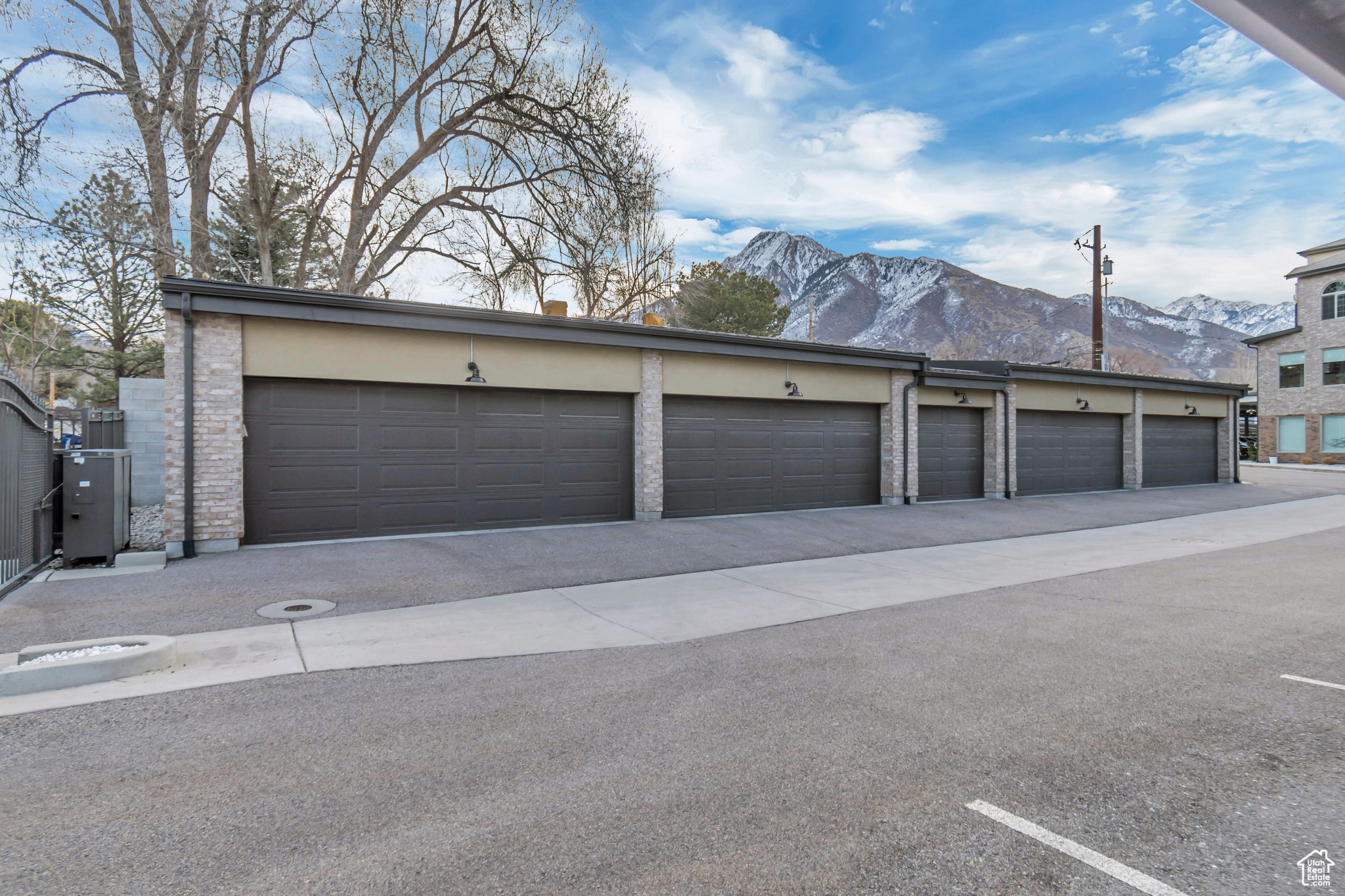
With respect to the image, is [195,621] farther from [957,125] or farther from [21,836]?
[957,125]

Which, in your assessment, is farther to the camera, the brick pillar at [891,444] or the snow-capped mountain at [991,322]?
the snow-capped mountain at [991,322]

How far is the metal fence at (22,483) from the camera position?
6.94m

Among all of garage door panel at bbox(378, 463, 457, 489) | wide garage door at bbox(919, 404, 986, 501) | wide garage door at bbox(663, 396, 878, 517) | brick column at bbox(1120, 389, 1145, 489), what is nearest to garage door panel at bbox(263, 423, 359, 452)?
garage door panel at bbox(378, 463, 457, 489)

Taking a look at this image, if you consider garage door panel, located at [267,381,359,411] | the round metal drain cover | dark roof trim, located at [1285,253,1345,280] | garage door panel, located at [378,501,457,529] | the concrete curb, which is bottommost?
the round metal drain cover

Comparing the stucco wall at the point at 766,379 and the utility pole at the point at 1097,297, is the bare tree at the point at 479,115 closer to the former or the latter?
the stucco wall at the point at 766,379

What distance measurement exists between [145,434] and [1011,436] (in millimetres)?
19207

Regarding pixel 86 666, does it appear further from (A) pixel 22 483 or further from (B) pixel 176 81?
(B) pixel 176 81

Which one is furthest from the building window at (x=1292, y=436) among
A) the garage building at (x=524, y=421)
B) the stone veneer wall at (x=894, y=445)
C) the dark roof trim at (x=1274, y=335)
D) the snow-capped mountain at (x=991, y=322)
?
the snow-capped mountain at (x=991, y=322)

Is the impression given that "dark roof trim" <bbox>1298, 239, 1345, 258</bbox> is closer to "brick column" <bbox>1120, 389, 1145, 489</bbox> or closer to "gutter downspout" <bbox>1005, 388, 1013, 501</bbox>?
"brick column" <bbox>1120, 389, 1145, 489</bbox>

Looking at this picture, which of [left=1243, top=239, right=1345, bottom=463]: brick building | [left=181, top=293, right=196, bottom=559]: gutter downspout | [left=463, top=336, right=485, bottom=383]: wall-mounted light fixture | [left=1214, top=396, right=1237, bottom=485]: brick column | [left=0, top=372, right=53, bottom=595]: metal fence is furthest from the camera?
[left=1243, top=239, right=1345, bottom=463]: brick building

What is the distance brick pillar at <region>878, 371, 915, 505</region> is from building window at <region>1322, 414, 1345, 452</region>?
31294 mm

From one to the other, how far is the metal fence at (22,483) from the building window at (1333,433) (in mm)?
47032

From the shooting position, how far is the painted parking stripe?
2381 millimetres

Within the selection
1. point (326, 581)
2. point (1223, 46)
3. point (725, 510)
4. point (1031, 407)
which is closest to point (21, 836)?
point (326, 581)
